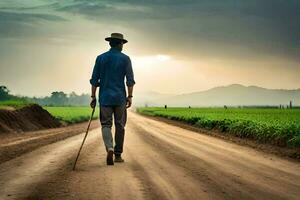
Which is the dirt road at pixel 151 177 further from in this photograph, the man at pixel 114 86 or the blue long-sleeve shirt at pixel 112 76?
the blue long-sleeve shirt at pixel 112 76

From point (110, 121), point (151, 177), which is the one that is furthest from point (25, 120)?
point (151, 177)

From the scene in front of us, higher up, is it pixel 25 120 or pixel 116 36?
pixel 116 36

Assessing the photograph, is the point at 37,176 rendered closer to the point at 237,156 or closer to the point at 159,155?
the point at 159,155

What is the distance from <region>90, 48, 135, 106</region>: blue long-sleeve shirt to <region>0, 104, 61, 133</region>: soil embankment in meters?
16.6

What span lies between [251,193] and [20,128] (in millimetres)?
23827

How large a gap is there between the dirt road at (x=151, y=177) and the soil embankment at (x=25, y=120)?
16828 mm

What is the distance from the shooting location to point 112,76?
10266mm

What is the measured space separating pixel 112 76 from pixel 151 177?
307cm

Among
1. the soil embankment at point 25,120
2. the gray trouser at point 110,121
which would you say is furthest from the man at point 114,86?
the soil embankment at point 25,120

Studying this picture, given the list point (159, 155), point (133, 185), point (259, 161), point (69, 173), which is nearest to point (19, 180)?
point (69, 173)

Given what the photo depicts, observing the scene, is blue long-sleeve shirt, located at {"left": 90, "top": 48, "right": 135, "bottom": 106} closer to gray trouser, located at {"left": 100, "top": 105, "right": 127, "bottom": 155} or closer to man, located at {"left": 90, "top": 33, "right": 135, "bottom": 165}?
man, located at {"left": 90, "top": 33, "right": 135, "bottom": 165}

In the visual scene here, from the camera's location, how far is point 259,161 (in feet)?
35.8

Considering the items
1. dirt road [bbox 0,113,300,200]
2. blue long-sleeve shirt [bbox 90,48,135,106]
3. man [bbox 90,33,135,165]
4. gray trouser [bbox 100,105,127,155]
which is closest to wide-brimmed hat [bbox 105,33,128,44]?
man [bbox 90,33,135,165]

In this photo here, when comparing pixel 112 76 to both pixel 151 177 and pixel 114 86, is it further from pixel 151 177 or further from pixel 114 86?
pixel 151 177
